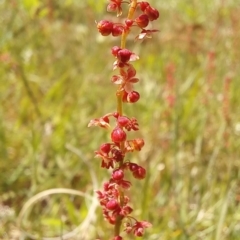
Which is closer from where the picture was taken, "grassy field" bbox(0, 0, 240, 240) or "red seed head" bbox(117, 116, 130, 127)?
"red seed head" bbox(117, 116, 130, 127)

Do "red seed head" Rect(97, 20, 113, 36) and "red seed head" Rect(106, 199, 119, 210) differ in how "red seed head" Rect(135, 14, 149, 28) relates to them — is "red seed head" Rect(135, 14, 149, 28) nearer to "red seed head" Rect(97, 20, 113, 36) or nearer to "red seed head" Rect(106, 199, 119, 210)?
"red seed head" Rect(97, 20, 113, 36)

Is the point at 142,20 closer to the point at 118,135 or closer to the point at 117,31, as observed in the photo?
the point at 117,31

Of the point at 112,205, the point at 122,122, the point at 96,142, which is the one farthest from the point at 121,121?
the point at 96,142

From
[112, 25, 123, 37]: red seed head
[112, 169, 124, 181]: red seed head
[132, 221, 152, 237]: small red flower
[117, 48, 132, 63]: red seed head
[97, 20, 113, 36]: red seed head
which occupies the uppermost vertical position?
[97, 20, 113, 36]: red seed head

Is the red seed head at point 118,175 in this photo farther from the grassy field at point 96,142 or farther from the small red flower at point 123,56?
the grassy field at point 96,142

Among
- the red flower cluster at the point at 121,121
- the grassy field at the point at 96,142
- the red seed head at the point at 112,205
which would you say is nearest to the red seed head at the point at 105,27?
the red flower cluster at the point at 121,121

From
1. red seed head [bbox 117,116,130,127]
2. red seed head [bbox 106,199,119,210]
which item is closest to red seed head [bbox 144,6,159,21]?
red seed head [bbox 117,116,130,127]

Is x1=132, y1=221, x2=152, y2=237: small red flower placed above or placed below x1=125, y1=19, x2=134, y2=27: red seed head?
below

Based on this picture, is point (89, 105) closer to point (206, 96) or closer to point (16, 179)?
point (206, 96)
